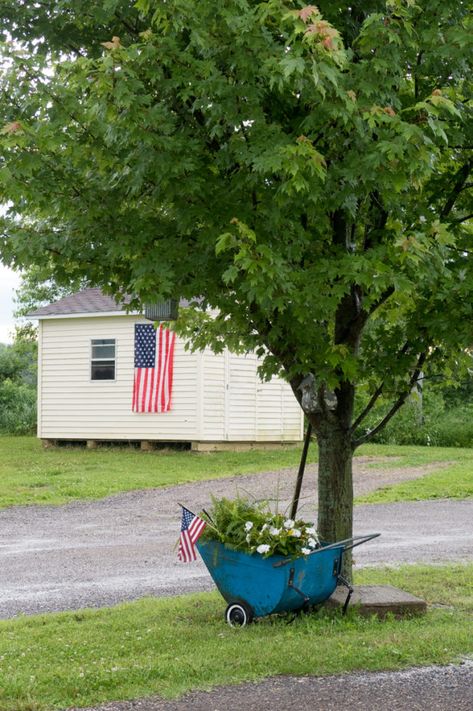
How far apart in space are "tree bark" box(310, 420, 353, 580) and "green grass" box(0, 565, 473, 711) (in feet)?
2.40

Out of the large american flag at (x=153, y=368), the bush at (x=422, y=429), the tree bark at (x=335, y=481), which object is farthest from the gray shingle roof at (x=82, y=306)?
the tree bark at (x=335, y=481)

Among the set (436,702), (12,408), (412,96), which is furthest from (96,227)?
(12,408)

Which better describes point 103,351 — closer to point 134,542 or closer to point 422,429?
point 422,429

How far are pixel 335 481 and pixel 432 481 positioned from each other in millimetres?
10467

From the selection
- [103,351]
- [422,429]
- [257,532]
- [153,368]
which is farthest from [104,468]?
[257,532]

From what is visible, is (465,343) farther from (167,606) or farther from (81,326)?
(81,326)

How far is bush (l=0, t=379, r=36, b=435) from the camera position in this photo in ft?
96.3

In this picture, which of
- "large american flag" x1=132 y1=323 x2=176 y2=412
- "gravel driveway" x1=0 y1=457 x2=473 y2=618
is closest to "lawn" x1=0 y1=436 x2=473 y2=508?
"gravel driveway" x1=0 y1=457 x2=473 y2=618

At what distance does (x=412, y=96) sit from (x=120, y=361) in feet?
55.1

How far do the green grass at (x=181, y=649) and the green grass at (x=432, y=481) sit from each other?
825cm

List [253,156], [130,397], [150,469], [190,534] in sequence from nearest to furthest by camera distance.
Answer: [253,156] < [190,534] < [150,469] < [130,397]

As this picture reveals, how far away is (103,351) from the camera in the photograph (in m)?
23.0

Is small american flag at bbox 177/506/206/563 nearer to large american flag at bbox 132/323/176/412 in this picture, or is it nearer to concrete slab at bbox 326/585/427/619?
concrete slab at bbox 326/585/427/619

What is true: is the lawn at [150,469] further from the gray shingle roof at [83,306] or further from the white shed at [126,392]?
the gray shingle roof at [83,306]
